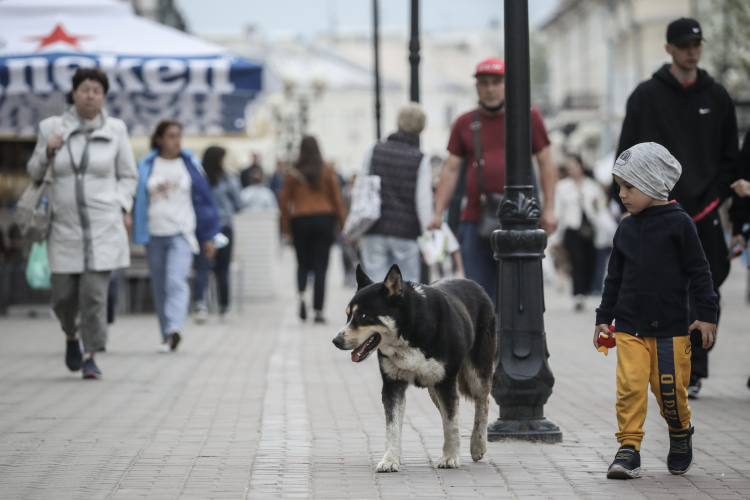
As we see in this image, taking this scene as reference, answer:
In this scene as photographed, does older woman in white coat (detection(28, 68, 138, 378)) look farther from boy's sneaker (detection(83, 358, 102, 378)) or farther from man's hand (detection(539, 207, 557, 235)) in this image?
man's hand (detection(539, 207, 557, 235))

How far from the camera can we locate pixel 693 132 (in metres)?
7.32

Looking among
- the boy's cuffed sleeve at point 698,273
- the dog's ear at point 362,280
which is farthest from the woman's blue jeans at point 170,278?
the boy's cuffed sleeve at point 698,273

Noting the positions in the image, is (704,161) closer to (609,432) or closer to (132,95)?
(609,432)

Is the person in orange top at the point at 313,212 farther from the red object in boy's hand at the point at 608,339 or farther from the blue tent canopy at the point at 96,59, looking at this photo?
the red object in boy's hand at the point at 608,339

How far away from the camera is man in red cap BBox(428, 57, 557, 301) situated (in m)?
7.83

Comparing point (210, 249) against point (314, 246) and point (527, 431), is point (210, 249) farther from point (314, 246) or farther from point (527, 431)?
point (527, 431)

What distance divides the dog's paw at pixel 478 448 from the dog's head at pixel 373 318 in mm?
721

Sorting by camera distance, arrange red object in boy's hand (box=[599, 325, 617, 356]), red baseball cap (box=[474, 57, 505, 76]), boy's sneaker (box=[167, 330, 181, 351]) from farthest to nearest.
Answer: boy's sneaker (box=[167, 330, 181, 351]), red baseball cap (box=[474, 57, 505, 76]), red object in boy's hand (box=[599, 325, 617, 356])

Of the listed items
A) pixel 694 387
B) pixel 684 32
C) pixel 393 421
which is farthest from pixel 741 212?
pixel 393 421

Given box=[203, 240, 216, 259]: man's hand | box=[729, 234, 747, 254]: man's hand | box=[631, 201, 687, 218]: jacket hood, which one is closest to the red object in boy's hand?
box=[631, 201, 687, 218]: jacket hood

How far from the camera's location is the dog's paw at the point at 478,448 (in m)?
5.58

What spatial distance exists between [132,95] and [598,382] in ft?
29.7

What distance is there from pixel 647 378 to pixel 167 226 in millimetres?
6355

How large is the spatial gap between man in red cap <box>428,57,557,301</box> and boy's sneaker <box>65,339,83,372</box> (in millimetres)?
2966
